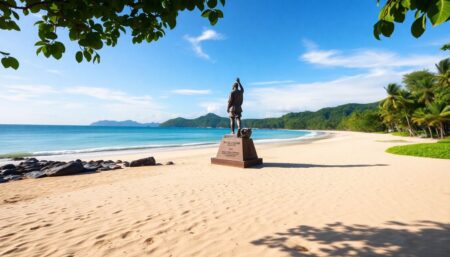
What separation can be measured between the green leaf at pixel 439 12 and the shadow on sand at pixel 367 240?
10.1 ft

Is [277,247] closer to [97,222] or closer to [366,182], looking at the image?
[97,222]

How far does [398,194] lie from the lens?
20.7 ft

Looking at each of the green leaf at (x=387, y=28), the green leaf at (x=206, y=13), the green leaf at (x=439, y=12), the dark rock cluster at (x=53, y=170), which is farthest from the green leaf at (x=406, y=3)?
the dark rock cluster at (x=53, y=170)

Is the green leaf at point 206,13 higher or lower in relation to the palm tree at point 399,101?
lower

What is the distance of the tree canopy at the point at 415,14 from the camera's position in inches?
52.1

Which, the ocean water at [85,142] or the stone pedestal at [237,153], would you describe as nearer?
the stone pedestal at [237,153]

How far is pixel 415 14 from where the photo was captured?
5.42ft

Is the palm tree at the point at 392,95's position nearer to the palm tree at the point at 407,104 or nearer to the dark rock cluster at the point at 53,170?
the palm tree at the point at 407,104

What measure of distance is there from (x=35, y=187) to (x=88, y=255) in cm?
743

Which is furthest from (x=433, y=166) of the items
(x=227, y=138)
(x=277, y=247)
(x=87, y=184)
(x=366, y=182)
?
(x=87, y=184)

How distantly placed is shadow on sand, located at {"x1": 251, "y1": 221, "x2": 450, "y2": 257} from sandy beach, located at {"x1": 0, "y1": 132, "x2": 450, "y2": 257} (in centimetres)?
2

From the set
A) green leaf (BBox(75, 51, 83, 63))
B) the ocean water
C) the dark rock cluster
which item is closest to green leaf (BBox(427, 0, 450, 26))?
green leaf (BBox(75, 51, 83, 63))

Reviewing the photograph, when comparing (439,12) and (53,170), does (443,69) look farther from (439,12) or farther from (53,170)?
(53,170)

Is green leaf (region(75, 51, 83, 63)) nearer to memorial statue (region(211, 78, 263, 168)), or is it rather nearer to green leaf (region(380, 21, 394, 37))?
green leaf (region(380, 21, 394, 37))
